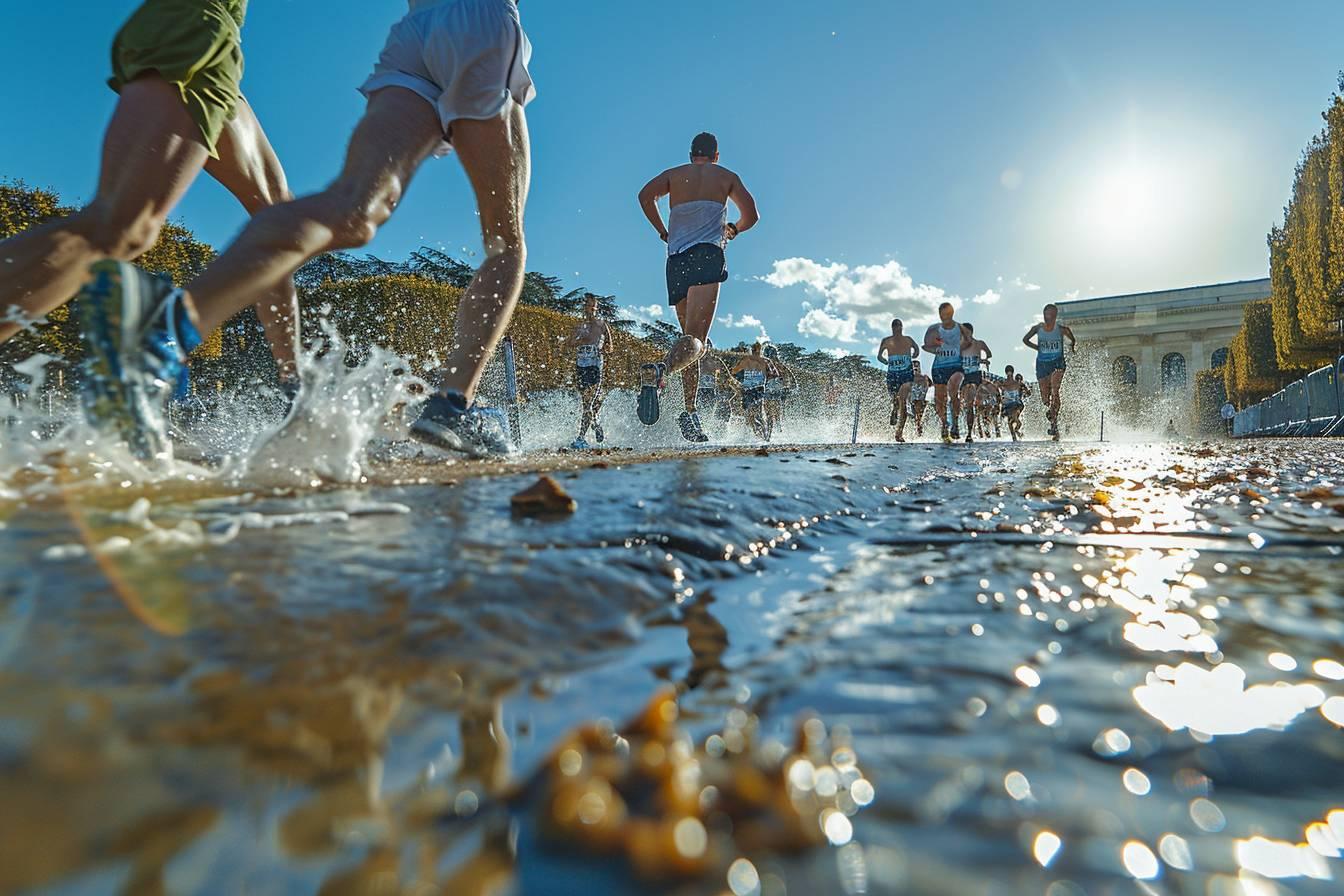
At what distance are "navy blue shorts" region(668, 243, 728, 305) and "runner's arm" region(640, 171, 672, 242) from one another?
1.47 ft

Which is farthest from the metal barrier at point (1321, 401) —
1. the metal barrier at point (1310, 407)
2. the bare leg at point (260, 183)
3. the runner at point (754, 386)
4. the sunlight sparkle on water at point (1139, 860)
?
the sunlight sparkle on water at point (1139, 860)

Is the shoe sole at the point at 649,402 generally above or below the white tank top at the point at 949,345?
below

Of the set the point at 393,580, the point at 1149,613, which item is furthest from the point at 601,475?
the point at 1149,613

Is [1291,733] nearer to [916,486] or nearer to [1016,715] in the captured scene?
[1016,715]

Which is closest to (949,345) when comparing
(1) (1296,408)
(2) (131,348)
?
(1) (1296,408)

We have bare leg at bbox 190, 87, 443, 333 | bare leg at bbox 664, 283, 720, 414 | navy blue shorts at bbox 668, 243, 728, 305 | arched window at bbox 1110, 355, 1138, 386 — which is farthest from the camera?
arched window at bbox 1110, 355, 1138, 386

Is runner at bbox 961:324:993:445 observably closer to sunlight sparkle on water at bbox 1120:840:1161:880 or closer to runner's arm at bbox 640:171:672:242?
runner's arm at bbox 640:171:672:242

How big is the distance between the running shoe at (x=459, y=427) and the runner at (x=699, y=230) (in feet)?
11.5

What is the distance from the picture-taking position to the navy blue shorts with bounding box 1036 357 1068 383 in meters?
13.2

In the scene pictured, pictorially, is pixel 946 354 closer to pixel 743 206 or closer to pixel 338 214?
pixel 743 206

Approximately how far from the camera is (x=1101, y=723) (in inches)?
23.5

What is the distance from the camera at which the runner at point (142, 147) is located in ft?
6.20

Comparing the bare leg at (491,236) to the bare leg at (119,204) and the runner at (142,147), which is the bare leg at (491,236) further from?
the bare leg at (119,204)

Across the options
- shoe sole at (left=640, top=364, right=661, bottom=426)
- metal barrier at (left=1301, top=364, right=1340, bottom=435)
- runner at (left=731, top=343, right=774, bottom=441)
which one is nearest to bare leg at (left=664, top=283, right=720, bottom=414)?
shoe sole at (left=640, top=364, right=661, bottom=426)
